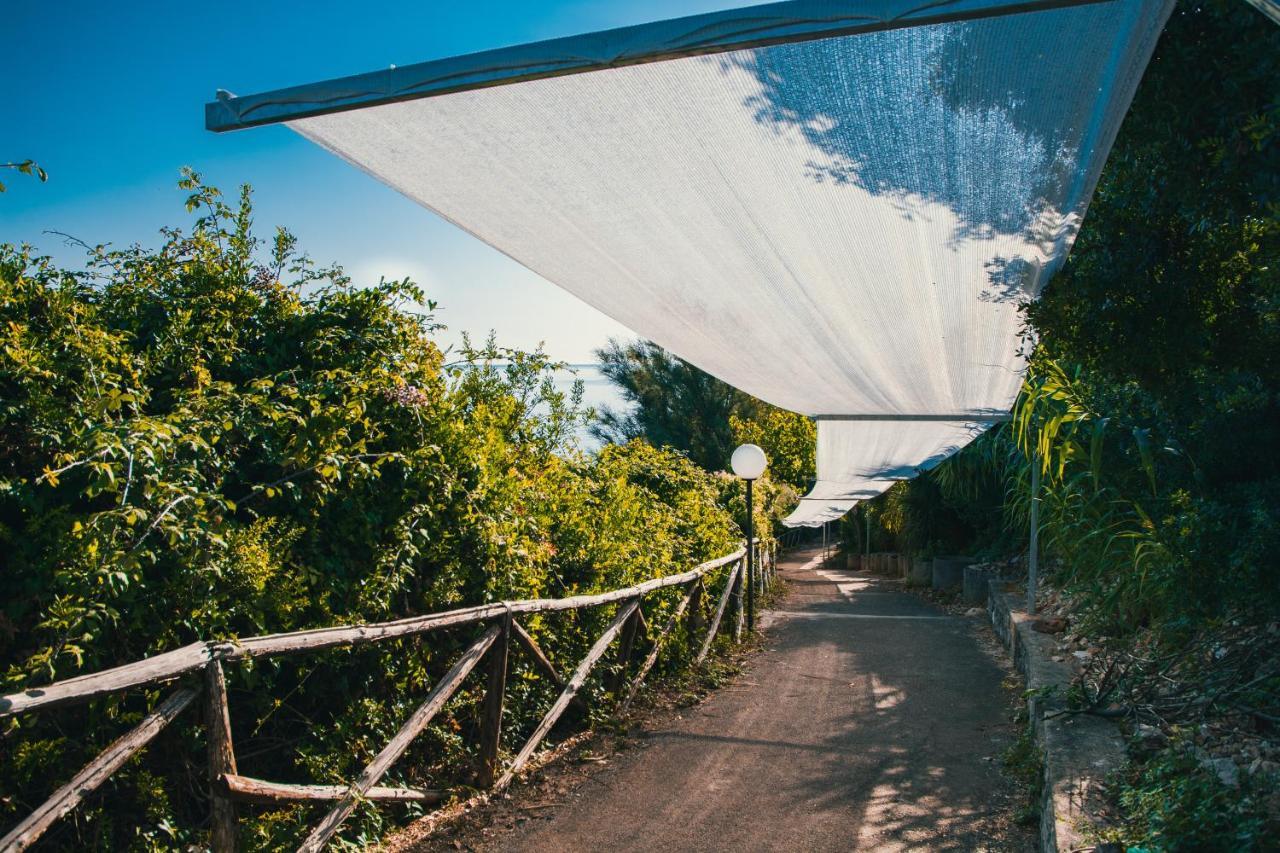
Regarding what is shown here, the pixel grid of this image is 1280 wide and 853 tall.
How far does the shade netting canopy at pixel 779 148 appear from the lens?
1485 mm

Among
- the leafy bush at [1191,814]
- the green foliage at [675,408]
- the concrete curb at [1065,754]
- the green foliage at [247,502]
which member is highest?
the green foliage at [675,408]

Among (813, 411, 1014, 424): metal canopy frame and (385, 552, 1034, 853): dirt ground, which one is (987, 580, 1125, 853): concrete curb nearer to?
(385, 552, 1034, 853): dirt ground

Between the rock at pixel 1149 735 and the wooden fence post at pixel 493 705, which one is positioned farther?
the wooden fence post at pixel 493 705

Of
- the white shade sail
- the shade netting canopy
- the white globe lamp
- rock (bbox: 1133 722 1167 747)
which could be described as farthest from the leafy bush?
the white globe lamp

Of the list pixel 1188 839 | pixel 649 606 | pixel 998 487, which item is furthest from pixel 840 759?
pixel 998 487

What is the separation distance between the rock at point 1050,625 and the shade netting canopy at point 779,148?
3.14m

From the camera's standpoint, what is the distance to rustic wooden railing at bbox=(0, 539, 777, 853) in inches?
70.2

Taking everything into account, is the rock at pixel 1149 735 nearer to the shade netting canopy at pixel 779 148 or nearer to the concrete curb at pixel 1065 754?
the concrete curb at pixel 1065 754

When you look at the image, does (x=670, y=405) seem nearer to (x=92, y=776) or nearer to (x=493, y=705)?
(x=493, y=705)

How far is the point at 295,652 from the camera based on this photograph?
2395 millimetres

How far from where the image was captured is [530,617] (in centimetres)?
369

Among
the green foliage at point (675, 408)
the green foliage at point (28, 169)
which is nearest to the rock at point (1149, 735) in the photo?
the green foliage at point (28, 169)

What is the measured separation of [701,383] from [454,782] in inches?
650

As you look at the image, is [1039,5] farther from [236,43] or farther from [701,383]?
Result: [701,383]
